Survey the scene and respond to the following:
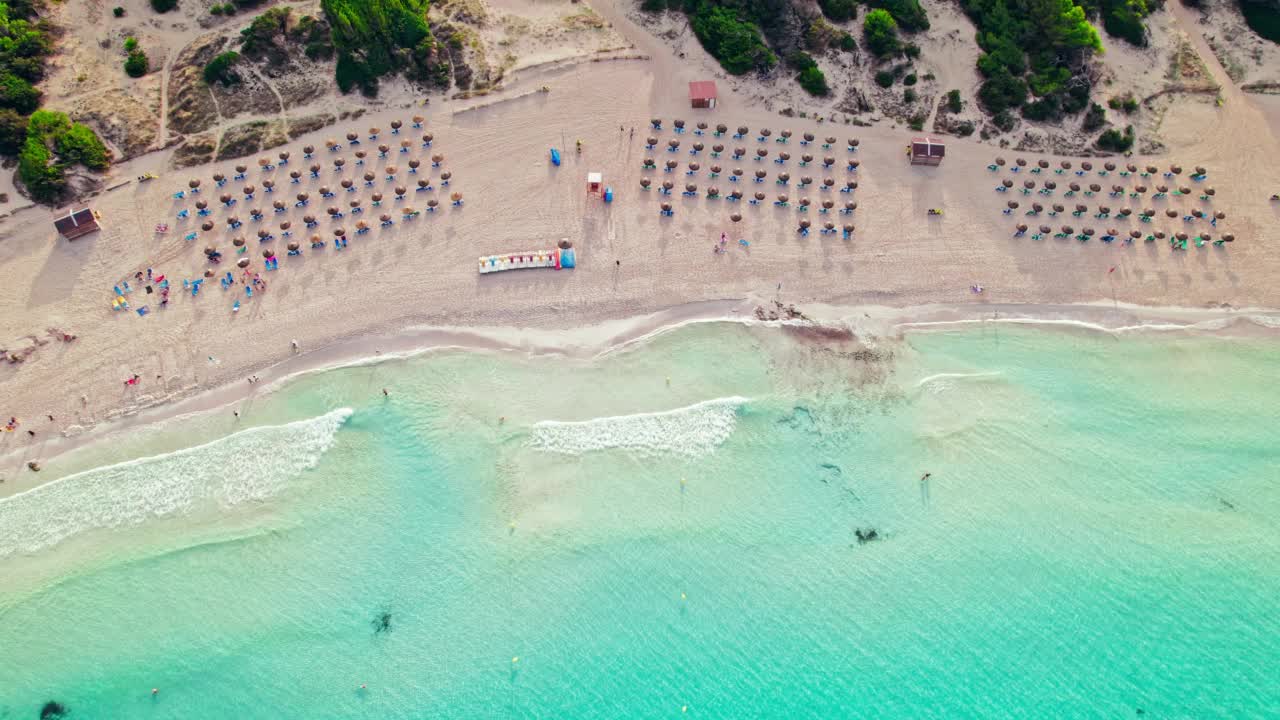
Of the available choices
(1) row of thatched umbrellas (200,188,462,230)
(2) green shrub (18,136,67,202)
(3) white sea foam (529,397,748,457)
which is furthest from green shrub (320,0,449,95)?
(3) white sea foam (529,397,748,457)

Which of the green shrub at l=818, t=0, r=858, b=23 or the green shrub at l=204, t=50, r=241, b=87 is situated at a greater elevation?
the green shrub at l=204, t=50, r=241, b=87

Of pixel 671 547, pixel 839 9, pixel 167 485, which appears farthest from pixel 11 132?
pixel 839 9

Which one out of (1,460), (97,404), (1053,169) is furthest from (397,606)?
(1053,169)

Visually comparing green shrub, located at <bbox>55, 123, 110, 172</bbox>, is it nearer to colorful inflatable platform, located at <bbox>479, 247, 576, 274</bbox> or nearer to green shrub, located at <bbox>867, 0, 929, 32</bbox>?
colorful inflatable platform, located at <bbox>479, 247, 576, 274</bbox>

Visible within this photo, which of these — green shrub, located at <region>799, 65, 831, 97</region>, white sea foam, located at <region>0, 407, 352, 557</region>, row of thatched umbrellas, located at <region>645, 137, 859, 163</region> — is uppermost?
green shrub, located at <region>799, 65, 831, 97</region>

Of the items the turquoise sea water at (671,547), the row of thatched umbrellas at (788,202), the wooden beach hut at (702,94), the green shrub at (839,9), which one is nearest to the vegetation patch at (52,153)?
the turquoise sea water at (671,547)
